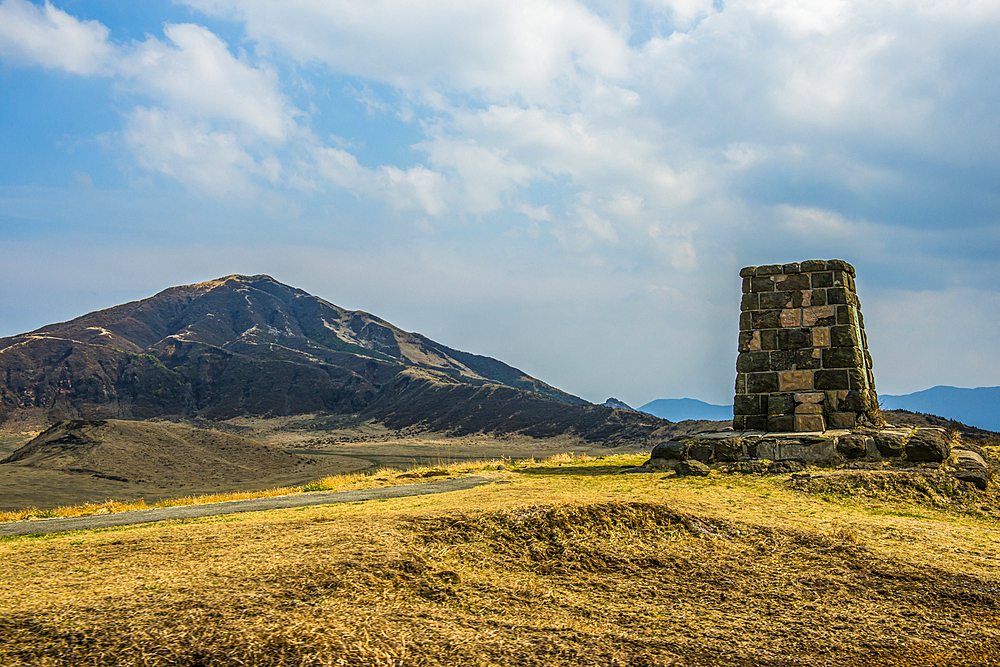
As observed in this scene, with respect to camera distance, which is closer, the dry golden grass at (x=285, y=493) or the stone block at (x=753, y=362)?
the dry golden grass at (x=285, y=493)

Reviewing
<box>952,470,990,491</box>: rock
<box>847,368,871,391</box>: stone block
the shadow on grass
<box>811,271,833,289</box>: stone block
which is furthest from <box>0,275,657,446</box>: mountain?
<box>952,470,990,491</box>: rock

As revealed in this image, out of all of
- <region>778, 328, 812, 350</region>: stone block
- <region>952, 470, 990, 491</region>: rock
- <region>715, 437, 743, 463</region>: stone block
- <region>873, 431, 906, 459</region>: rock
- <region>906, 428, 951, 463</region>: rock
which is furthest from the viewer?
<region>778, 328, 812, 350</region>: stone block

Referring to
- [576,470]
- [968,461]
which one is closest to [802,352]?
[968,461]

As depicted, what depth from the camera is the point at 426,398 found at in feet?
223

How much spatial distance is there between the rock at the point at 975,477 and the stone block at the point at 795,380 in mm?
3693

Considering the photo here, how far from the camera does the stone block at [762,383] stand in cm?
1375

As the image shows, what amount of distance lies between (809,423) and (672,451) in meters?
2.78

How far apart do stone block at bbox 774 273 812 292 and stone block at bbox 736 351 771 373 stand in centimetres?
148

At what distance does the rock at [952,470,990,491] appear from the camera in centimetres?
951

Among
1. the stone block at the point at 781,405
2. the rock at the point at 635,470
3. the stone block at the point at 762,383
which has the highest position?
the stone block at the point at 762,383

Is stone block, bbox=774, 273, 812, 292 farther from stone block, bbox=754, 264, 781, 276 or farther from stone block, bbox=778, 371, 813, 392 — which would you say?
stone block, bbox=778, 371, 813, 392

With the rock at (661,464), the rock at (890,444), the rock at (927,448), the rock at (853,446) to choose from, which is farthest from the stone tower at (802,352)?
the rock at (661,464)

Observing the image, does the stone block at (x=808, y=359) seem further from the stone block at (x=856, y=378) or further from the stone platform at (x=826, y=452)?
the stone platform at (x=826, y=452)

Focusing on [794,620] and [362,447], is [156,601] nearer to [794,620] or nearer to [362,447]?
[794,620]
